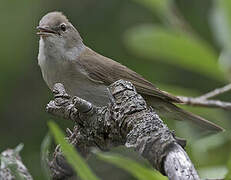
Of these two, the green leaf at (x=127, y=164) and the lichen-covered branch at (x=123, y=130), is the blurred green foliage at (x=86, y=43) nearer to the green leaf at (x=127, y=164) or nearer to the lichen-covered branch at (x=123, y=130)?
the lichen-covered branch at (x=123, y=130)

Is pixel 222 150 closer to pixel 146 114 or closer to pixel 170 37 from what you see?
pixel 170 37

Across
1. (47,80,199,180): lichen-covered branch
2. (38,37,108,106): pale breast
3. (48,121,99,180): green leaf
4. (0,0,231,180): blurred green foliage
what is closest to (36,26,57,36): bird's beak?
(38,37,108,106): pale breast

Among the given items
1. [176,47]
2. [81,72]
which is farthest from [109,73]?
[176,47]

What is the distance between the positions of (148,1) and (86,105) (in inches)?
74.3

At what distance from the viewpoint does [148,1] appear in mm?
3883

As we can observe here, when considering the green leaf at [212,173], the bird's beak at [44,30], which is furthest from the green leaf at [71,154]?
the bird's beak at [44,30]

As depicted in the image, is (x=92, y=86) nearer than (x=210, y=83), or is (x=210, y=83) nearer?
(x=92, y=86)

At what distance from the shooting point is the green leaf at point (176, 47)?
361 cm

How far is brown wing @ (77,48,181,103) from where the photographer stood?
4289 millimetres

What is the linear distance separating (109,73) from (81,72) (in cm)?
26

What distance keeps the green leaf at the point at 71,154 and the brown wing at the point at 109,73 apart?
265 centimetres

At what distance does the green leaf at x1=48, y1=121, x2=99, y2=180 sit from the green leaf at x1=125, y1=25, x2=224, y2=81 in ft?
7.01

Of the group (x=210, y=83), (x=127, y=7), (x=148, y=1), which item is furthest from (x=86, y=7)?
(x=148, y=1)

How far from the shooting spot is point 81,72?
445 centimetres
